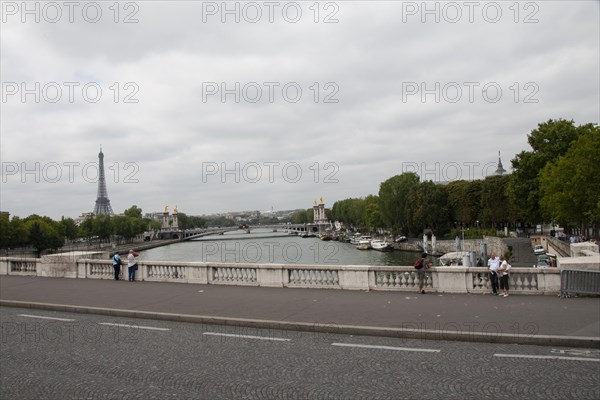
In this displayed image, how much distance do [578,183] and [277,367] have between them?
136ft

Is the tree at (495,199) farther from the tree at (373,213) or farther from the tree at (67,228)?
the tree at (67,228)

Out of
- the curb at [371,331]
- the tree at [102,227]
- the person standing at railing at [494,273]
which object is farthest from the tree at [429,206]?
the curb at [371,331]

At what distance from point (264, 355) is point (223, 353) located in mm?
756

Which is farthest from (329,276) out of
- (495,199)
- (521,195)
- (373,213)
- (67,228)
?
(67,228)

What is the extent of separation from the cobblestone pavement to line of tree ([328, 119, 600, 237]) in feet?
123

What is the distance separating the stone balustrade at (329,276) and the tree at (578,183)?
29.3 m

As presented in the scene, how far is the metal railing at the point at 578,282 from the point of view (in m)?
13.1

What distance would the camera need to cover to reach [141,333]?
1143 centimetres

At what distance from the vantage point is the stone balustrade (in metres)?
14.5

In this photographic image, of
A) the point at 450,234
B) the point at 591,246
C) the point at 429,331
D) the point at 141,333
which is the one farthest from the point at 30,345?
the point at 450,234

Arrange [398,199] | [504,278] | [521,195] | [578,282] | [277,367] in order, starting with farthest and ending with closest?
[398,199] → [521,195] → [504,278] → [578,282] → [277,367]

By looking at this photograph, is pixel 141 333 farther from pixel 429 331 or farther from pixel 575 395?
pixel 575 395

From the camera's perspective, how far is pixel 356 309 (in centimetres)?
1293

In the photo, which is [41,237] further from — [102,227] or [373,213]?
[373,213]
